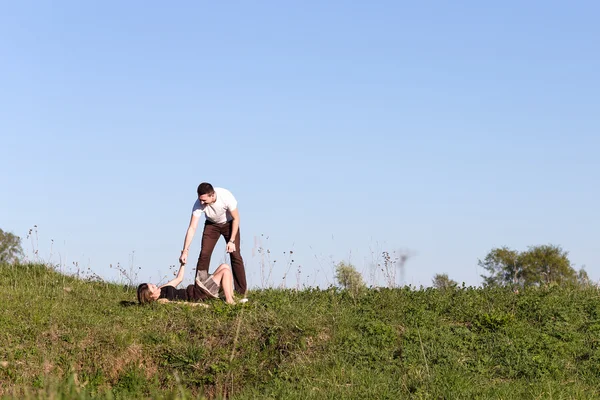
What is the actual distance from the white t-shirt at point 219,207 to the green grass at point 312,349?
1.99 m

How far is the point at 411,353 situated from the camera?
11.2m

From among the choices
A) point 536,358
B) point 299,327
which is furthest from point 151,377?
point 536,358

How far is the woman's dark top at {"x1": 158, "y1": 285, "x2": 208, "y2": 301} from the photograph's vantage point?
13891mm

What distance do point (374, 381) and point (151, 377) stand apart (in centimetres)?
331

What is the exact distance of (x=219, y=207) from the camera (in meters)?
14.4

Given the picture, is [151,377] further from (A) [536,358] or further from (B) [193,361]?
Answer: (A) [536,358]

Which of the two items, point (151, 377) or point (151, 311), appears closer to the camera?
point (151, 377)

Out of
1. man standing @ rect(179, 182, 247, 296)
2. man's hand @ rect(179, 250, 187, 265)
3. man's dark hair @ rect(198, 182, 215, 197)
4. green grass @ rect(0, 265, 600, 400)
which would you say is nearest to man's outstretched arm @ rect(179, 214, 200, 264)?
man standing @ rect(179, 182, 247, 296)

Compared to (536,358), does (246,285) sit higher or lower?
higher

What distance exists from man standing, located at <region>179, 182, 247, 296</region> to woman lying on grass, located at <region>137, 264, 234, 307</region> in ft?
0.56

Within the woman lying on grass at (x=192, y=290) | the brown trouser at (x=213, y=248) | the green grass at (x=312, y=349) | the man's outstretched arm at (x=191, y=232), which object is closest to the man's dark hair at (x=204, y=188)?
the man's outstretched arm at (x=191, y=232)

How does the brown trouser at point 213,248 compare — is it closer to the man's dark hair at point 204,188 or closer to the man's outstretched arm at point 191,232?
the man's outstretched arm at point 191,232

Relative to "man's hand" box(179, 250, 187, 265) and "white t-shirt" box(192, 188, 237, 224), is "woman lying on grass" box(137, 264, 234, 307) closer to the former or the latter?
"man's hand" box(179, 250, 187, 265)

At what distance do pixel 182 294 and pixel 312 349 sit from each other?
3.59 m
